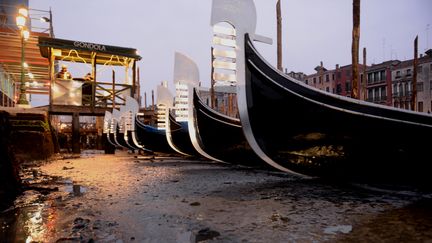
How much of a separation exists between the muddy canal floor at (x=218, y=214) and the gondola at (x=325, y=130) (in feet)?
1.38

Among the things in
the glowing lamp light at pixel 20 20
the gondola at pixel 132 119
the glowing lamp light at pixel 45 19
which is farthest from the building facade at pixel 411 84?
the glowing lamp light at pixel 20 20

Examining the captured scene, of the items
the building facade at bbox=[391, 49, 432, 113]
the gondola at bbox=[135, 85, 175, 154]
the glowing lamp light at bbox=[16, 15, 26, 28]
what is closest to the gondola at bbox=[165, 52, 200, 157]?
the gondola at bbox=[135, 85, 175, 154]

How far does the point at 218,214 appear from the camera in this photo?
281 cm

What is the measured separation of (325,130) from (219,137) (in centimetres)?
293

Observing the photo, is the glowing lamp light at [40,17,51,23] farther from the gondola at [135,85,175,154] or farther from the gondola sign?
the gondola at [135,85,175,154]

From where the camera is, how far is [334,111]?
346 cm

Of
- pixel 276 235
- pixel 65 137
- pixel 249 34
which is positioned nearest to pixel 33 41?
pixel 65 137

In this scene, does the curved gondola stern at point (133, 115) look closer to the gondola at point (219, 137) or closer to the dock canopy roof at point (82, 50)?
the dock canopy roof at point (82, 50)

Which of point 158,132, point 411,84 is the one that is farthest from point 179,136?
point 411,84

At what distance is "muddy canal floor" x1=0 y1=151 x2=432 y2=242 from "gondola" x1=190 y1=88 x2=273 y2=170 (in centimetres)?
155

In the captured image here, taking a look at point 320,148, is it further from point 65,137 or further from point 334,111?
point 65,137

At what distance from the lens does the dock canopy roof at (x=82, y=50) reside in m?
12.6

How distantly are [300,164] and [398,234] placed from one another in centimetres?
181

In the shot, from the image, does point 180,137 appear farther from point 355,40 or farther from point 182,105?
point 355,40
